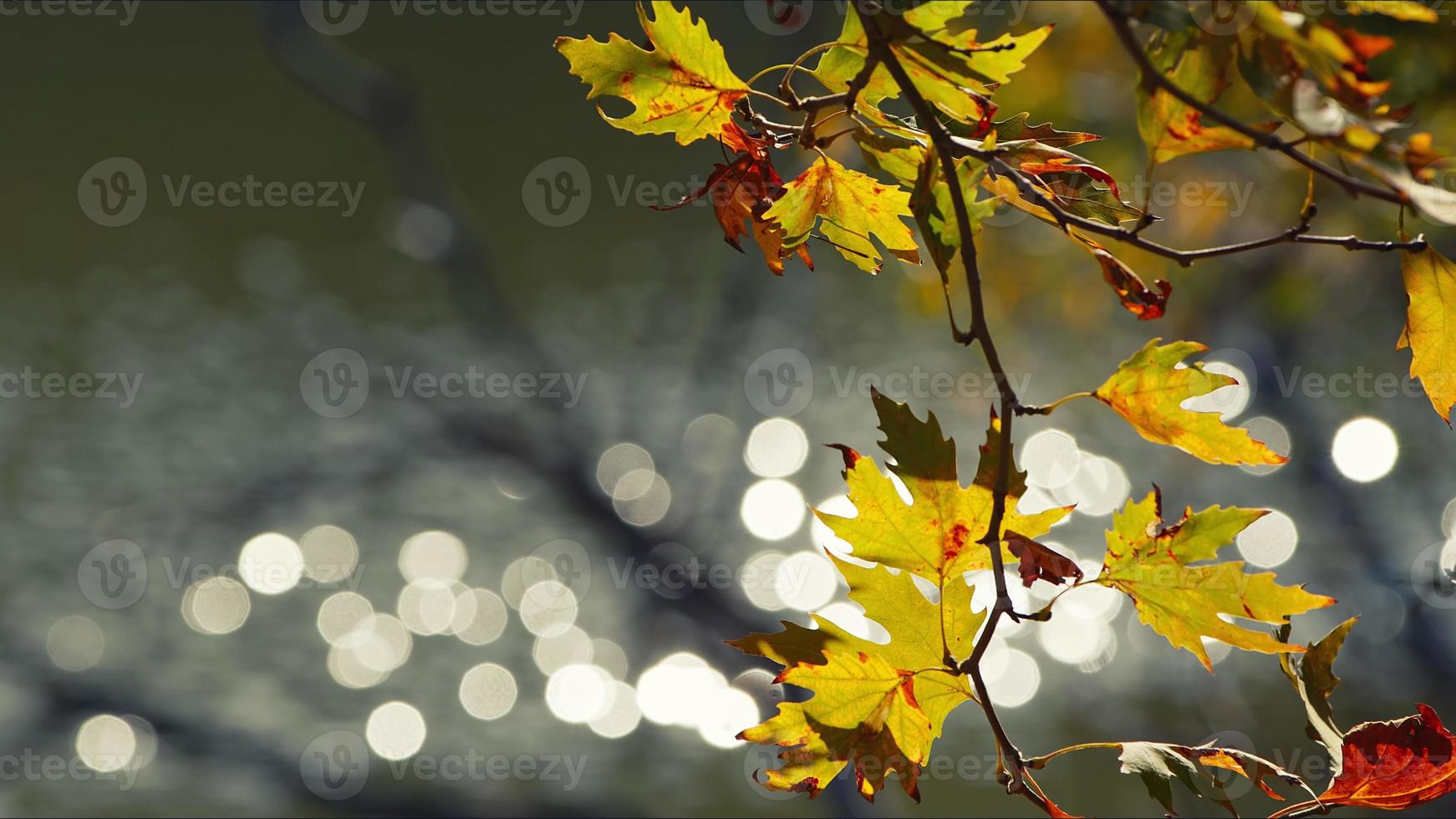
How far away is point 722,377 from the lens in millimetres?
4801

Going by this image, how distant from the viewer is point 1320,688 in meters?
0.52

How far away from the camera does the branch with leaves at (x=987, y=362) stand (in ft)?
1.26

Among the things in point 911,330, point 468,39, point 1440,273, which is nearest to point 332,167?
point 468,39

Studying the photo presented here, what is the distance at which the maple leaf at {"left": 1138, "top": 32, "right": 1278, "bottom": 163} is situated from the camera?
359 millimetres

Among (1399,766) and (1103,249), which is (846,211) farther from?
(1399,766)

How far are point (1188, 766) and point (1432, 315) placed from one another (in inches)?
8.3

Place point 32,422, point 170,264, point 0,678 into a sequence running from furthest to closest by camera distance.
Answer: point 170,264, point 32,422, point 0,678

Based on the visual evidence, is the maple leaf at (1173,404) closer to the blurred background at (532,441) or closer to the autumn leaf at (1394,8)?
the autumn leaf at (1394,8)

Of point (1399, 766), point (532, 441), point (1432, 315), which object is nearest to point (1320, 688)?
point (1399, 766)

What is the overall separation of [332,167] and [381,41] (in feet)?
3.54

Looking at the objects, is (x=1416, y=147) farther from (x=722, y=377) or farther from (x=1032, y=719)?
(x=722, y=377)

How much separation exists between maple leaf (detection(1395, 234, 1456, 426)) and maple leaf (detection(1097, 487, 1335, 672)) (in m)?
0.10

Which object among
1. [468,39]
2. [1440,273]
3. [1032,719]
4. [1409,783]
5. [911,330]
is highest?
[468,39]

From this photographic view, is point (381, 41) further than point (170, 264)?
Yes
